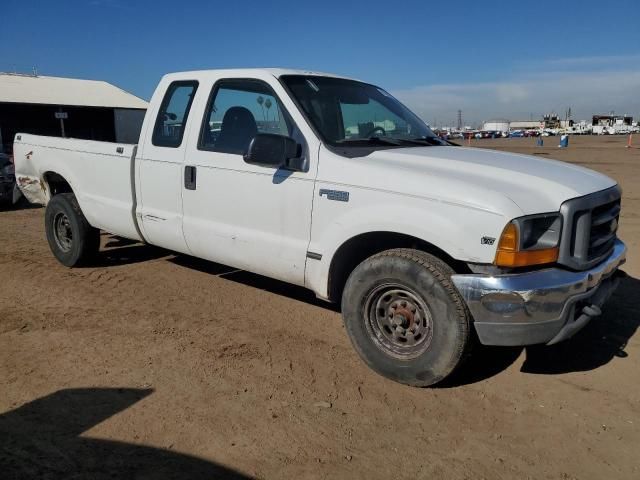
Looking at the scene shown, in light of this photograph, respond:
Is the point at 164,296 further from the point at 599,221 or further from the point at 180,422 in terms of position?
the point at 599,221

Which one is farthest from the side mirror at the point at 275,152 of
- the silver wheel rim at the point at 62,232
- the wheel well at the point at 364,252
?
the silver wheel rim at the point at 62,232

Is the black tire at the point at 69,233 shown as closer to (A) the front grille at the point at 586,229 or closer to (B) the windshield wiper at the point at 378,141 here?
(B) the windshield wiper at the point at 378,141

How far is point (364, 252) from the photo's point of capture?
13.1 ft

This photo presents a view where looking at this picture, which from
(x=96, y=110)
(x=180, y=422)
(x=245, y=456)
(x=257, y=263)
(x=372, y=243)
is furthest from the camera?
(x=96, y=110)

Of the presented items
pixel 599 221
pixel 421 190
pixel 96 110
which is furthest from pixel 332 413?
pixel 96 110

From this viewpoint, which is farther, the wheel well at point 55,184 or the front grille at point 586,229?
the wheel well at point 55,184

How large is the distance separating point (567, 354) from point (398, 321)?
1465mm

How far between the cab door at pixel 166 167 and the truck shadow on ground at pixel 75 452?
2.02 metres

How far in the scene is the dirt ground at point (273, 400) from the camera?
9.19 ft

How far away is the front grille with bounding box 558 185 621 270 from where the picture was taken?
127 inches

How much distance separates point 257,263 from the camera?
4398 millimetres

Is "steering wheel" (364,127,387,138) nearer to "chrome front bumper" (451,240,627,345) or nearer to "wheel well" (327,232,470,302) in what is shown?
"wheel well" (327,232,470,302)

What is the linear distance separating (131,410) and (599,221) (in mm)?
3134

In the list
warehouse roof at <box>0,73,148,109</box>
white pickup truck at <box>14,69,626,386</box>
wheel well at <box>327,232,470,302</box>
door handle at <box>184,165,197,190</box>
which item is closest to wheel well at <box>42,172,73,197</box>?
white pickup truck at <box>14,69,626,386</box>
